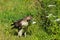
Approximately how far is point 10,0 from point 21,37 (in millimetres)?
2615

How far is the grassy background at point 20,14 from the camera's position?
916cm

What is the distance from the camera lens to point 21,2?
11.2m

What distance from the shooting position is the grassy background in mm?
9164

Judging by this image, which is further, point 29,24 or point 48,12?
point 48,12

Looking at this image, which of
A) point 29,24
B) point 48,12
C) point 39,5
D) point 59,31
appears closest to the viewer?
point 59,31

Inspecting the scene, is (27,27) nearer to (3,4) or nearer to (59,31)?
(59,31)

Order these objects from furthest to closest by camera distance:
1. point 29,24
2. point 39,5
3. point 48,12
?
1. point 39,5
2. point 48,12
3. point 29,24

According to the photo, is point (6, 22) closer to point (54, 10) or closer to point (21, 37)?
point (21, 37)

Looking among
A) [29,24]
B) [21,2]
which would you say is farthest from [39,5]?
[29,24]

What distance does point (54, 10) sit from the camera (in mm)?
10359

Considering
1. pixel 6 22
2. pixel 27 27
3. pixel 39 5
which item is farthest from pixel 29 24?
pixel 39 5

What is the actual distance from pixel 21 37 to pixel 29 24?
55cm

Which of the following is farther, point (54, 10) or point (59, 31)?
point (54, 10)

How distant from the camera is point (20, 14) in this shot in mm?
10320
